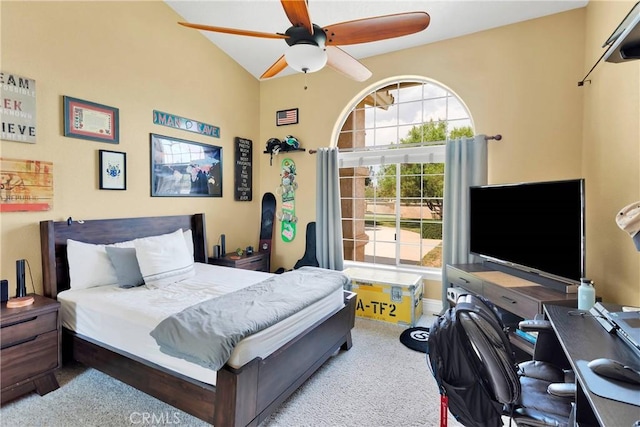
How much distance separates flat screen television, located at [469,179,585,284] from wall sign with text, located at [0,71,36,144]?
Result: 3.82 meters

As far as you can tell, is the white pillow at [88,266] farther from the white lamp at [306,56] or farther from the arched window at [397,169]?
the arched window at [397,169]

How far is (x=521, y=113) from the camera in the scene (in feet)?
10.3

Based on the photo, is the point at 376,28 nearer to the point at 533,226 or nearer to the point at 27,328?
the point at 533,226

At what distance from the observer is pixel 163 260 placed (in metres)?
2.82

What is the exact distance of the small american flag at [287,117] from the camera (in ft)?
14.4

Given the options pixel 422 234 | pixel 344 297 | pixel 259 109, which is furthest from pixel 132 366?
pixel 259 109

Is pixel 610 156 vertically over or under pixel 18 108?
under

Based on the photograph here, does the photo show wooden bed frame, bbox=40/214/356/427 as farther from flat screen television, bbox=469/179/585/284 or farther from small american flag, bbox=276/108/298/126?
small american flag, bbox=276/108/298/126

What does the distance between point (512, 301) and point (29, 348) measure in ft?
11.0

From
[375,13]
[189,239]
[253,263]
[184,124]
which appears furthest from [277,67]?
[253,263]

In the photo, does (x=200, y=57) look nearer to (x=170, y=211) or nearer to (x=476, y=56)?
(x=170, y=211)

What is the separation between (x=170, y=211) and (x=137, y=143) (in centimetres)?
78

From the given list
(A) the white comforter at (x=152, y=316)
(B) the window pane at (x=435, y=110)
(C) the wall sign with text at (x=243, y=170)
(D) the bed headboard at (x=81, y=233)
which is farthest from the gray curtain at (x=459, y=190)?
(D) the bed headboard at (x=81, y=233)

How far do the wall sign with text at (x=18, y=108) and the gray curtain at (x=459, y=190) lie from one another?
3.68 meters
